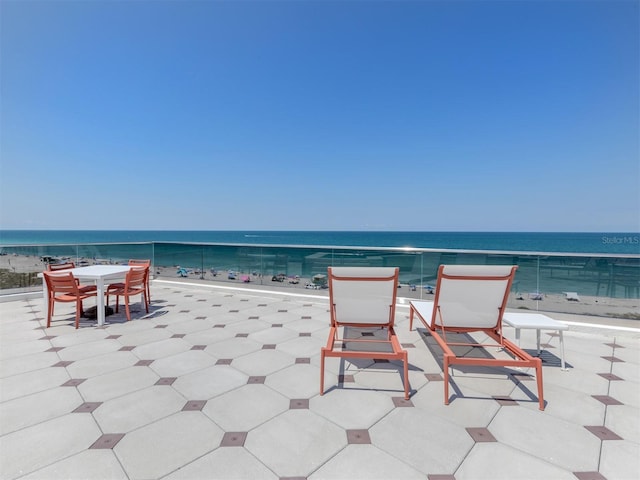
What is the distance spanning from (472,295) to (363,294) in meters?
1.04

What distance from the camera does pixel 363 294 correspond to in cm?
272

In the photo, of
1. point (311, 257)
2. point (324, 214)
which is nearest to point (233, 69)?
point (311, 257)

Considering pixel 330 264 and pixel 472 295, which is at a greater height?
pixel 472 295

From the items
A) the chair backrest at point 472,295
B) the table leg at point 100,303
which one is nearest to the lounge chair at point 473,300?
the chair backrest at point 472,295

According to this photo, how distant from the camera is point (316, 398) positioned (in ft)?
7.43

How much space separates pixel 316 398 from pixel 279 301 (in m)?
3.83

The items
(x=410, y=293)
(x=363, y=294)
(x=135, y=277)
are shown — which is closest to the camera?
(x=363, y=294)

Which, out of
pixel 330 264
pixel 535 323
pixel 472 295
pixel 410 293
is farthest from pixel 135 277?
pixel 535 323

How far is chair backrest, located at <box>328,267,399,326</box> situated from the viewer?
265 cm

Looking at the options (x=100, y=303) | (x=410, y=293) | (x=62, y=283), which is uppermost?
(x=62, y=283)

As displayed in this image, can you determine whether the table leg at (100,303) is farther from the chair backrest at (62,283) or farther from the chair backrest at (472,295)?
the chair backrest at (472,295)

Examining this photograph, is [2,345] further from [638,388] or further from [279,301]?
[638,388]

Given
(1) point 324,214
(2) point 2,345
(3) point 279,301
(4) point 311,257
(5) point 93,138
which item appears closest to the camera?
(2) point 2,345

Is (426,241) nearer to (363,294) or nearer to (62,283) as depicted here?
(363,294)
